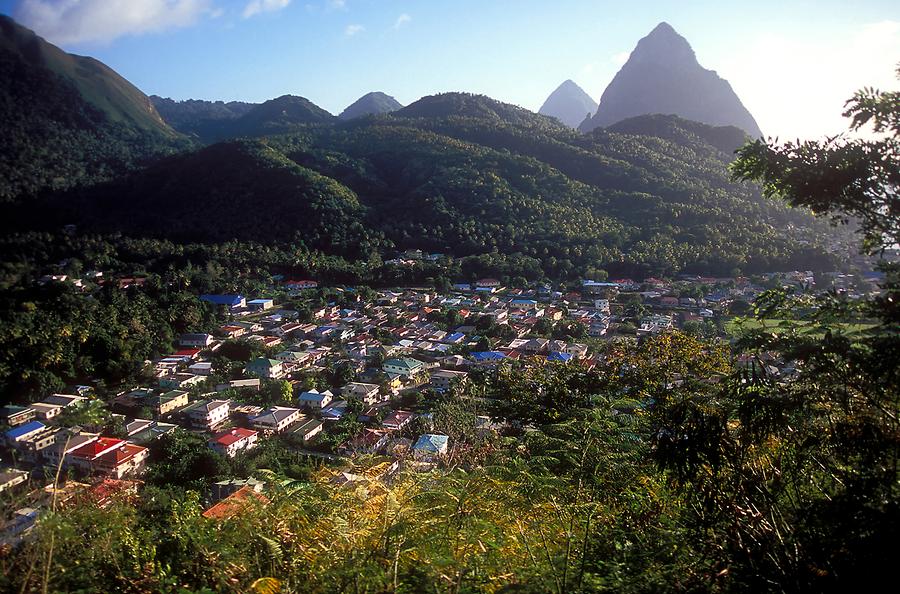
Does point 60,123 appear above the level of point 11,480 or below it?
above

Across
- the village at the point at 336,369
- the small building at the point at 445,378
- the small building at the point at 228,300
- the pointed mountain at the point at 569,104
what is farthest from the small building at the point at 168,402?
the pointed mountain at the point at 569,104

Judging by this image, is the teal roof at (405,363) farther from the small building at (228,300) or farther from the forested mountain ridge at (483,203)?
the forested mountain ridge at (483,203)

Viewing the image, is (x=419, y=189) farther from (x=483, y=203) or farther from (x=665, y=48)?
(x=665, y=48)

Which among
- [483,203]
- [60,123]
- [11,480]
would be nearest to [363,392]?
[11,480]

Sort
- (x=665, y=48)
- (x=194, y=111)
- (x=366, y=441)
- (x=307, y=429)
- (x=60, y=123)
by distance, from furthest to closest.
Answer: (x=194, y=111) < (x=665, y=48) < (x=60, y=123) < (x=307, y=429) < (x=366, y=441)

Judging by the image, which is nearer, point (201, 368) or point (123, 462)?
point (123, 462)

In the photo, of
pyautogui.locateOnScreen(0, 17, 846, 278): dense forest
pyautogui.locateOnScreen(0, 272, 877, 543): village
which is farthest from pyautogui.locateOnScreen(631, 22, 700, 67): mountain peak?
pyautogui.locateOnScreen(0, 272, 877, 543): village

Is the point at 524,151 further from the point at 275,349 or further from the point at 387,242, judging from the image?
the point at 275,349
